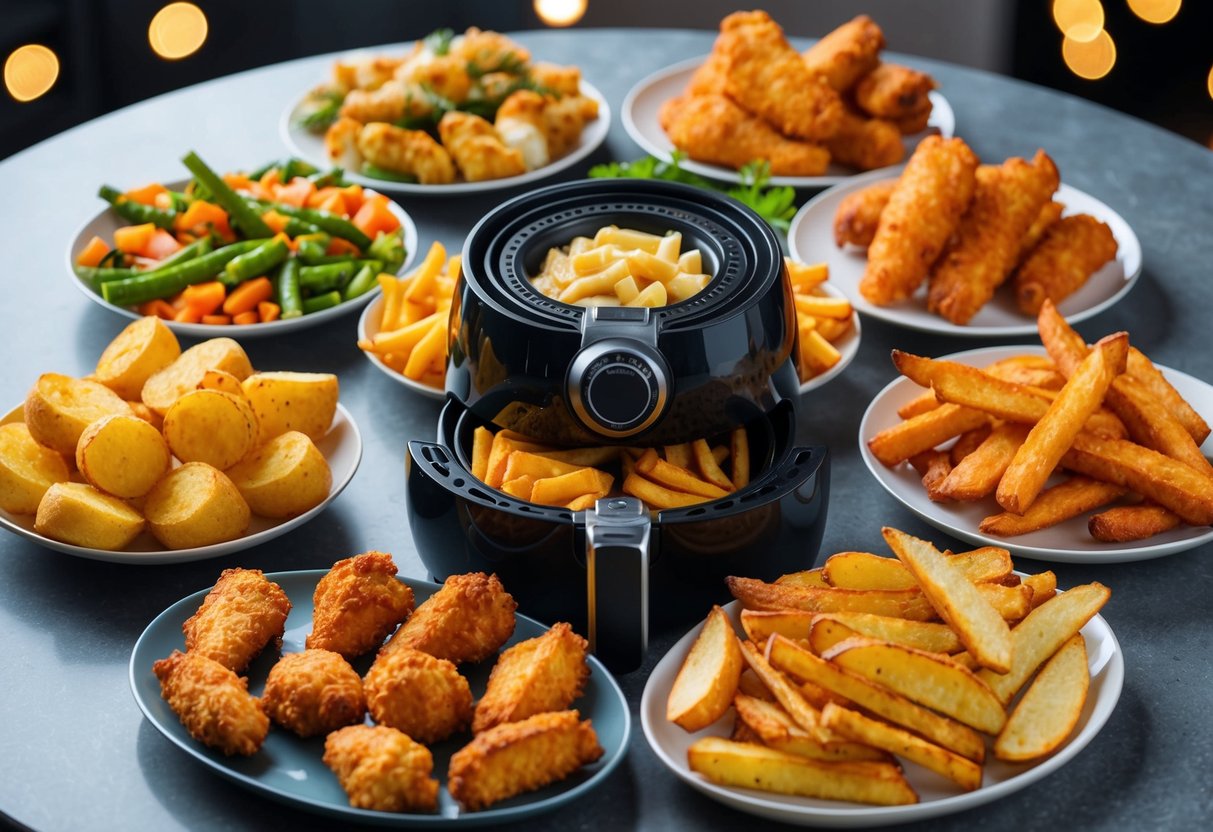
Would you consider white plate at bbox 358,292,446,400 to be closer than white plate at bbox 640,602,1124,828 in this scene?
No

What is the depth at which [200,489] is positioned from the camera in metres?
2.25

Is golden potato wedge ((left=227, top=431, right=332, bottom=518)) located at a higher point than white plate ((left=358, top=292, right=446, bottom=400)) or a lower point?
higher

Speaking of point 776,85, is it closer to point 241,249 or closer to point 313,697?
point 241,249

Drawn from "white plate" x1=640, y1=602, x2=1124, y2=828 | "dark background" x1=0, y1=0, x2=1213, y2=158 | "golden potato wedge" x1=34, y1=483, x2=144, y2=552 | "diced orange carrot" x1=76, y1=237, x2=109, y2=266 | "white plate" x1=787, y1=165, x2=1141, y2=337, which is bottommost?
"dark background" x1=0, y1=0, x2=1213, y2=158

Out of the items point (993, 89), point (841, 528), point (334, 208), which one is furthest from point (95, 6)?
point (841, 528)

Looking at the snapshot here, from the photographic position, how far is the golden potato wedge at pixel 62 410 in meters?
2.33

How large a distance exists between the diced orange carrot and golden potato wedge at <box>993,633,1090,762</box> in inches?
91.8

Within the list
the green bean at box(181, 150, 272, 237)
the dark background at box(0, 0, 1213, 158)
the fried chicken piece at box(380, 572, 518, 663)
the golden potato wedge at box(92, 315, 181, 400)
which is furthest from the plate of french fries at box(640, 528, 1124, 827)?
the dark background at box(0, 0, 1213, 158)

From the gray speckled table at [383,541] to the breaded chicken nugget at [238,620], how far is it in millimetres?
159

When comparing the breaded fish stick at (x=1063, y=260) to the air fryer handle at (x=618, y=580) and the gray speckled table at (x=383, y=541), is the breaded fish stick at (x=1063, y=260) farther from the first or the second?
the air fryer handle at (x=618, y=580)

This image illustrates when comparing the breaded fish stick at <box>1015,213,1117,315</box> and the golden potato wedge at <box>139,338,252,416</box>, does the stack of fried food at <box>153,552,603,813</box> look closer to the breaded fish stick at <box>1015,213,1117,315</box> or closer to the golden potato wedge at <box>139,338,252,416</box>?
the golden potato wedge at <box>139,338,252,416</box>

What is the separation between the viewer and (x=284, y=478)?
232 centimetres

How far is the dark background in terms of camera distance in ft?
19.9

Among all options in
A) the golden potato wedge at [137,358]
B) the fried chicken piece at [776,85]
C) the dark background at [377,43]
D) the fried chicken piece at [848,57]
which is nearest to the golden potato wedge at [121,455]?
the golden potato wedge at [137,358]
